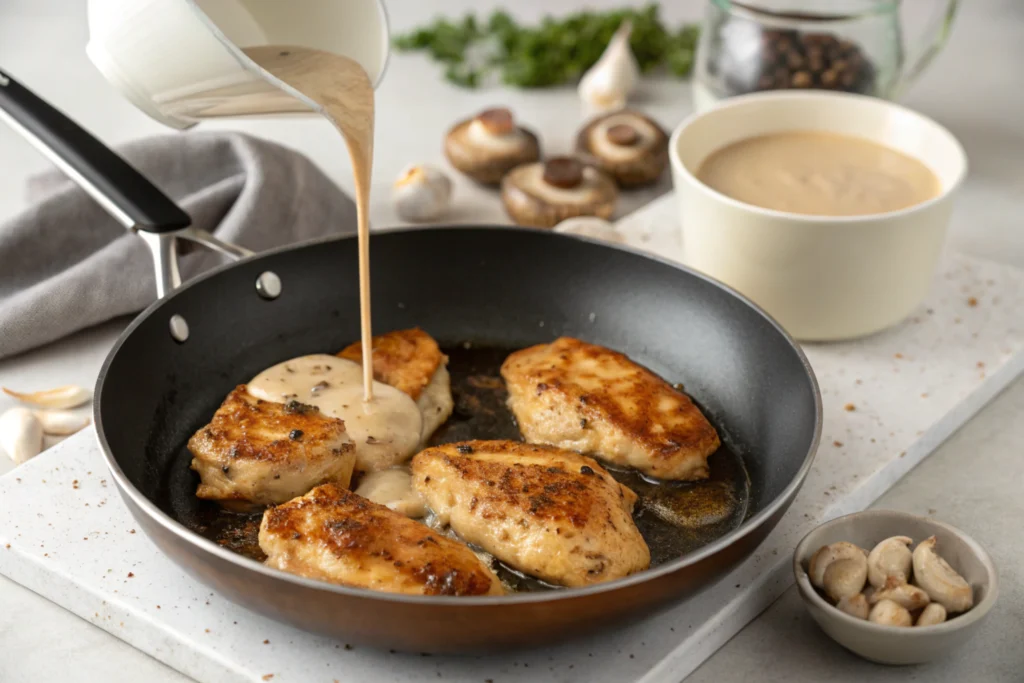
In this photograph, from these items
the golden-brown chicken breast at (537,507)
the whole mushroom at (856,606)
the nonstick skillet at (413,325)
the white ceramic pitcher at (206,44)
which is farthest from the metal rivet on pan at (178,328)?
the whole mushroom at (856,606)

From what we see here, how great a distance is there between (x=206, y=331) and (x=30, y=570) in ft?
1.95

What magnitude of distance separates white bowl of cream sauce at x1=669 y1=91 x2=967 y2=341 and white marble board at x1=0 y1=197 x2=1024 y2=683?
6.2 inches

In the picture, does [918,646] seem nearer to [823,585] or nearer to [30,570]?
[823,585]

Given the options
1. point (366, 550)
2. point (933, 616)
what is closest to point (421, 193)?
point (366, 550)

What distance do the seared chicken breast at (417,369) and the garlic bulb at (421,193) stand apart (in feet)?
2.43

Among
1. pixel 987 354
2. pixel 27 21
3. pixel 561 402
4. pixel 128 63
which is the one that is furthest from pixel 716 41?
pixel 27 21

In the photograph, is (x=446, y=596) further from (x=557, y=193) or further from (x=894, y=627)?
(x=557, y=193)

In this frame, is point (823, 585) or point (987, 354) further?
point (987, 354)

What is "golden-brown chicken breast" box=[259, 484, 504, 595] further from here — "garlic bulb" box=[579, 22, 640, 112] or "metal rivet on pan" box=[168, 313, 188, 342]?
"garlic bulb" box=[579, 22, 640, 112]

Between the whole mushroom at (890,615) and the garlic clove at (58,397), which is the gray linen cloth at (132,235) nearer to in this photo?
the garlic clove at (58,397)

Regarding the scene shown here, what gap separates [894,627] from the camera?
1.66 m

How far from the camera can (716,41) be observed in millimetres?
3270

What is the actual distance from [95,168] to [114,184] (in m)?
0.05

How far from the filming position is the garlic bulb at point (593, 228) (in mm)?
2781
